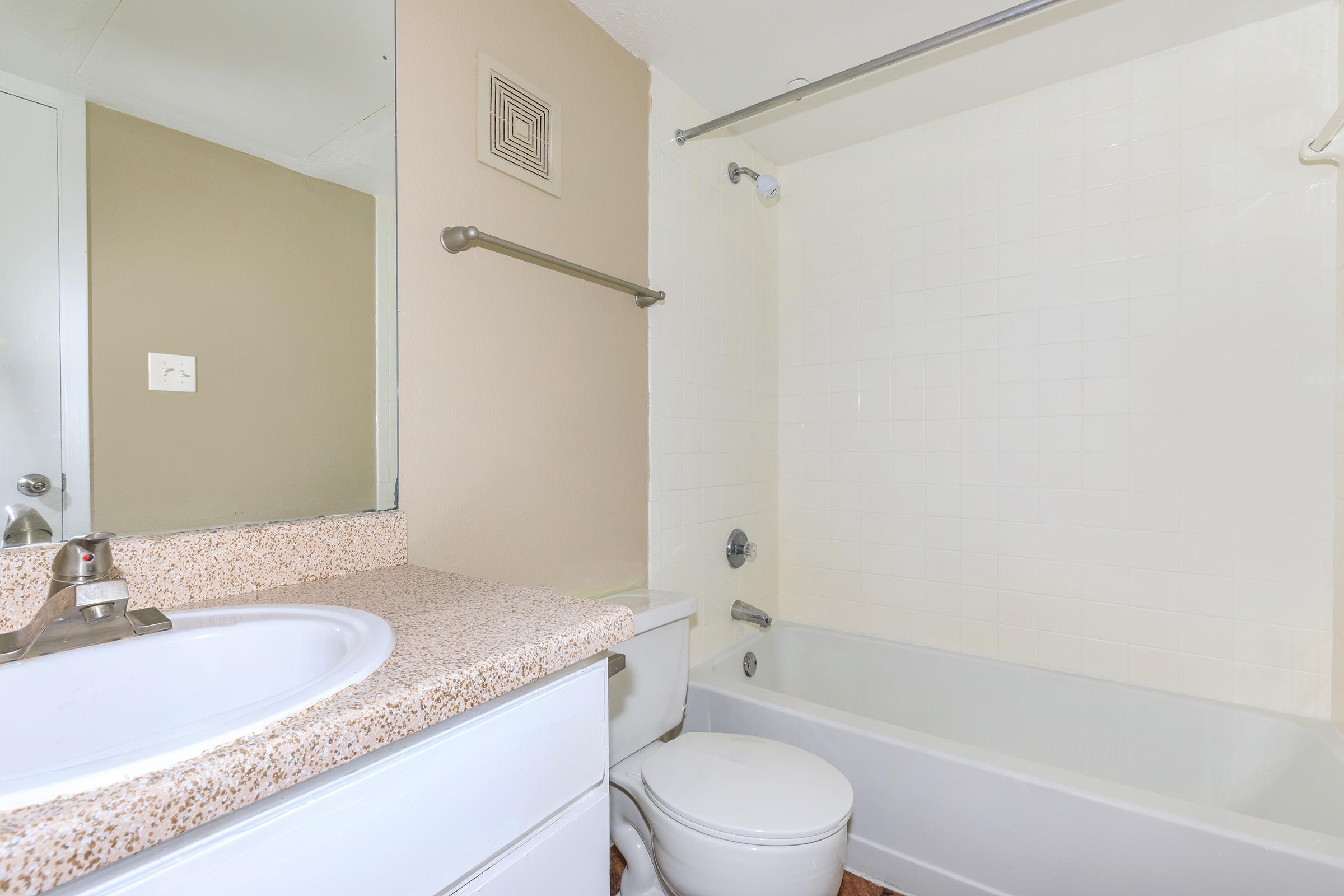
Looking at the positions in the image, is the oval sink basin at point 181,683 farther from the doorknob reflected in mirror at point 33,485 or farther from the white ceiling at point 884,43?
the white ceiling at point 884,43

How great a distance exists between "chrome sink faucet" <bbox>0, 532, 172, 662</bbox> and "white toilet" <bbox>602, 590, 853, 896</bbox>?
88 centimetres

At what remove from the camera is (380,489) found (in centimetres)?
119

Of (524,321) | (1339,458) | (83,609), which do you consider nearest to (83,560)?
(83,609)

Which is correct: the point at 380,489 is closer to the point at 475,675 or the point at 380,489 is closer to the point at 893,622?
the point at 475,675

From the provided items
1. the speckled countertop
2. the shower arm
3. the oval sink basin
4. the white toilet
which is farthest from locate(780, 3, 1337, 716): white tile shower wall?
the oval sink basin

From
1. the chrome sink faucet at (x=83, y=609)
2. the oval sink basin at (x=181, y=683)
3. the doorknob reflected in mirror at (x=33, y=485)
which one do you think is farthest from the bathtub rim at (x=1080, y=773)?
the doorknob reflected in mirror at (x=33, y=485)

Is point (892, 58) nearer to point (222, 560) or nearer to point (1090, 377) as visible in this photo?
point (1090, 377)

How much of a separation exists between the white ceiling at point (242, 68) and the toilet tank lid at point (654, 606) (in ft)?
3.43

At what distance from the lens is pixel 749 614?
7.09 feet

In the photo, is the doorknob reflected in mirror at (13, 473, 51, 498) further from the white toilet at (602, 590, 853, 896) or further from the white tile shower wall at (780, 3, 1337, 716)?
the white tile shower wall at (780, 3, 1337, 716)

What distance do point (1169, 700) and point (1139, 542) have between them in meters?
0.43

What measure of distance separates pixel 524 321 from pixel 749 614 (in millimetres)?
1257

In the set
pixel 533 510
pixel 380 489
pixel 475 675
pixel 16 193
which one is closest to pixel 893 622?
pixel 533 510

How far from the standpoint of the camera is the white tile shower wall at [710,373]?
191 cm
